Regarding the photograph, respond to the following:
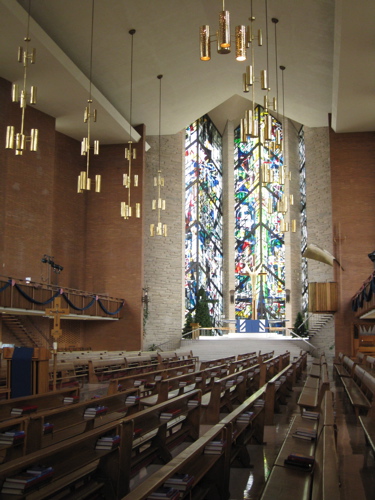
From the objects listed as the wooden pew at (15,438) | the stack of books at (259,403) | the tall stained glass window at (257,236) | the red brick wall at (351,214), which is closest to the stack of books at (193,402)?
the stack of books at (259,403)

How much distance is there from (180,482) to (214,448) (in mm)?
758

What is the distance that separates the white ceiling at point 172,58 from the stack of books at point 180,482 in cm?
1120

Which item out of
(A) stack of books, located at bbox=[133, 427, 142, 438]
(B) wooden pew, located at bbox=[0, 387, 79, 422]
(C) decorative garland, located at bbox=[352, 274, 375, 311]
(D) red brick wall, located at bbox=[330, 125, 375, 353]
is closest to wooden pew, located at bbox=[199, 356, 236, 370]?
(C) decorative garland, located at bbox=[352, 274, 375, 311]

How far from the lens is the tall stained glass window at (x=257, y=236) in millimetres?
26188

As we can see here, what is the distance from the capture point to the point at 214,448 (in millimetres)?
3287

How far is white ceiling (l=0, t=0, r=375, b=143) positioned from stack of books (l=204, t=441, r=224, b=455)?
35.0 ft

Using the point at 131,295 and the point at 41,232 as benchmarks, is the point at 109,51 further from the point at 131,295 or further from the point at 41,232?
the point at 131,295

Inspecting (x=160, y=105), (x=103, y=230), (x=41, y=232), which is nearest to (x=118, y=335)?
(x=103, y=230)

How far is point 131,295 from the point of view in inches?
779

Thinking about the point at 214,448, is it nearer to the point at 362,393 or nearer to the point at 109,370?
the point at 362,393

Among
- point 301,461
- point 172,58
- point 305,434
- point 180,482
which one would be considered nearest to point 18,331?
point 172,58

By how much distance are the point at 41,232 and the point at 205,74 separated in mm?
7940

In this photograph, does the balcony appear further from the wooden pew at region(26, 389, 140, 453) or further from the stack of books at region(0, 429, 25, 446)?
the stack of books at region(0, 429, 25, 446)

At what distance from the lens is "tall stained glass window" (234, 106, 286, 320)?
26188mm
